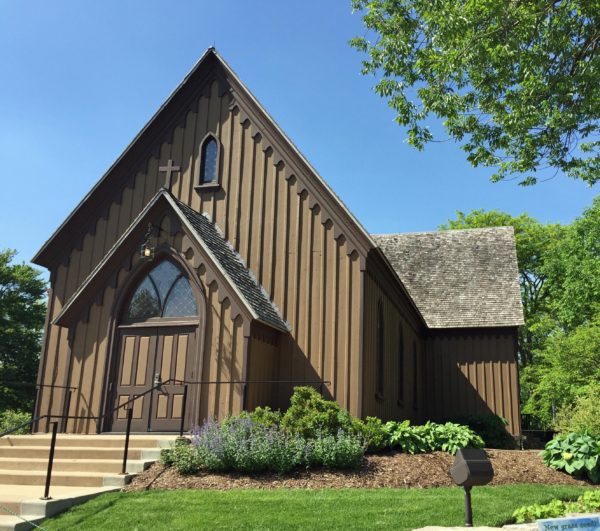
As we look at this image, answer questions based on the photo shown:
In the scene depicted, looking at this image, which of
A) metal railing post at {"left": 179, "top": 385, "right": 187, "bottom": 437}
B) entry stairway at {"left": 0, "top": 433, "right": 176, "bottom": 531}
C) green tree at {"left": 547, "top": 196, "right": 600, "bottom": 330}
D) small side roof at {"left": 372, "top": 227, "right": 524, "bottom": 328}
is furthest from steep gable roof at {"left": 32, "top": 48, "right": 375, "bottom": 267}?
green tree at {"left": 547, "top": 196, "right": 600, "bottom": 330}

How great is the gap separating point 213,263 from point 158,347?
227cm

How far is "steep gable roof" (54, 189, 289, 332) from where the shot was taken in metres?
13.0

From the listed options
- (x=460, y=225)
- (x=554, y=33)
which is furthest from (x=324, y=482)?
(x=460, y=225)

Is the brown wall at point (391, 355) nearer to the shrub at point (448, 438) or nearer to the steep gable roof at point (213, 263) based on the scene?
the shrub at point (448, 438)

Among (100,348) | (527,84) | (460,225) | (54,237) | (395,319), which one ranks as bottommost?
(100,348)

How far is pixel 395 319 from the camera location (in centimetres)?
1795

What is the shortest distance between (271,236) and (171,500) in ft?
24.2

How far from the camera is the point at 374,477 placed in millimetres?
10141

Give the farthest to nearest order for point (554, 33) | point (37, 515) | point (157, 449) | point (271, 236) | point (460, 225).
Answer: point (460, 225) → point (271, 236) → point (554, 33) → point (157, 449) → point (37, 515)

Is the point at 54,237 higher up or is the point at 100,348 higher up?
the point at 54,237

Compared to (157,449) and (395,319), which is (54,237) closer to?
(157,449)

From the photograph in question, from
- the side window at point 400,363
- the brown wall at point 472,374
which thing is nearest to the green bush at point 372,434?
the side window at point 400,363

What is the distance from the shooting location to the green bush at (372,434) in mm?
11531

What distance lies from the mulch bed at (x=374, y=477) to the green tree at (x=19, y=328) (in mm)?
30433
